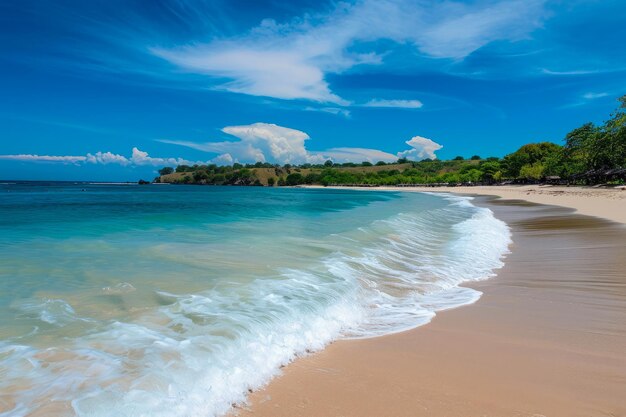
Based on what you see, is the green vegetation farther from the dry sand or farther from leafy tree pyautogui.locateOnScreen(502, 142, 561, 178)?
the dry sand

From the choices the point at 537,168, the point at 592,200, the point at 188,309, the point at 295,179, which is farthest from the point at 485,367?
the point at 295,179

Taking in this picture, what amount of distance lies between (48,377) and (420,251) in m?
8.98

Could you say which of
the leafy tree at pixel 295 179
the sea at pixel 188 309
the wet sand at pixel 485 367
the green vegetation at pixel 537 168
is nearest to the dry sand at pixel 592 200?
the green vegetation at pixel 537 168

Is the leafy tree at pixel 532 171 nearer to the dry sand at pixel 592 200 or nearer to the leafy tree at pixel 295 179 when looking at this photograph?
the dry sand at pixel 592 200

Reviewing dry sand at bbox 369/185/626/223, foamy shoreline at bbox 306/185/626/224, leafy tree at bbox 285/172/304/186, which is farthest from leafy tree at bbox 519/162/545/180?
leafy tree at bbox 285/172/304/186

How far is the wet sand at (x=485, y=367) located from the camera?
2.98 meters

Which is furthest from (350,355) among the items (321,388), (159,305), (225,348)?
(159,305)

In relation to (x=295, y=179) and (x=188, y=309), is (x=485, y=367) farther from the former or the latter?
(x=295, y=179)

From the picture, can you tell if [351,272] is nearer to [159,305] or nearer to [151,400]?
[159,305]

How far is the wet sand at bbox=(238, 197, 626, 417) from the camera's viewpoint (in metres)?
2.98

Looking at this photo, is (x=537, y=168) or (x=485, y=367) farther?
(x=537, y=168)

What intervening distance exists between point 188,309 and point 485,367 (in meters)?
3.46

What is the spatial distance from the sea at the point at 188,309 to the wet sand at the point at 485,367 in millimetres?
333

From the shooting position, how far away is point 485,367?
3666 millimetres
